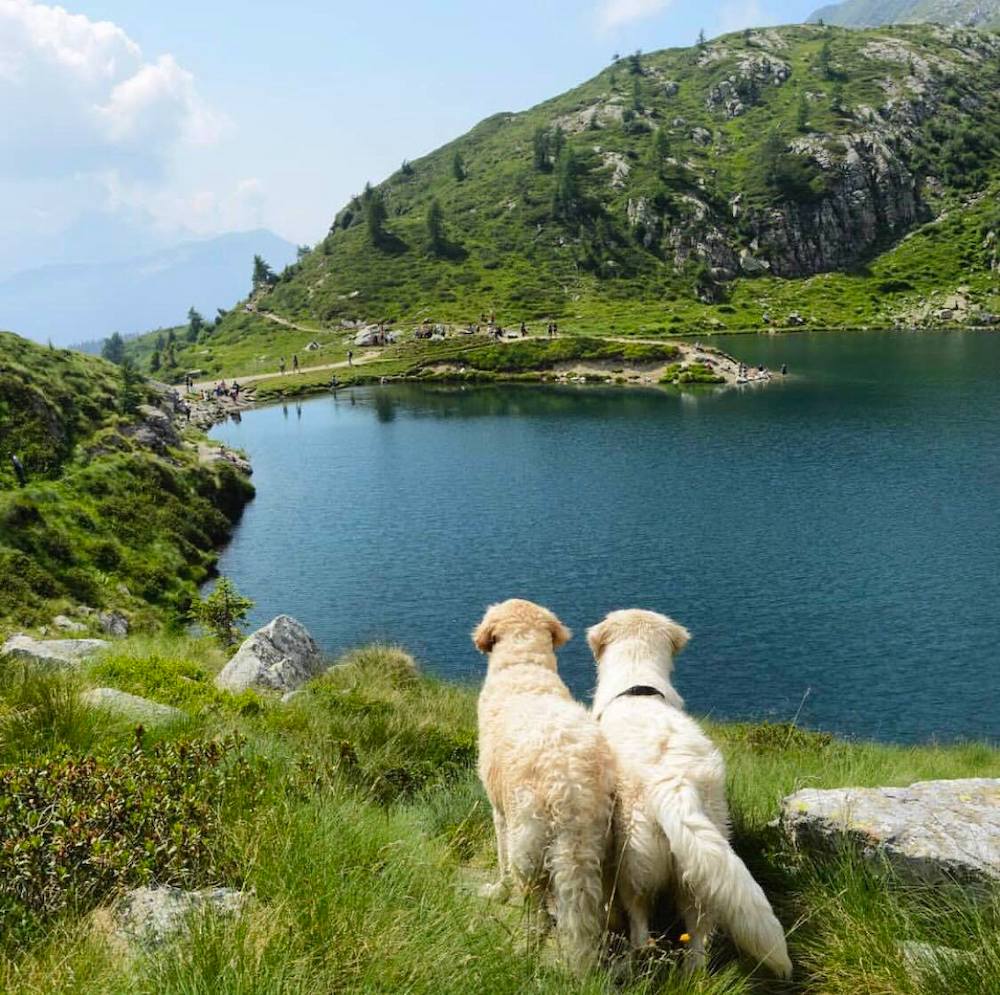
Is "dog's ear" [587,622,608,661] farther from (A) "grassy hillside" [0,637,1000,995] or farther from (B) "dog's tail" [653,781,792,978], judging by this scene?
(B) "dog's tail" [653,781,792,978]

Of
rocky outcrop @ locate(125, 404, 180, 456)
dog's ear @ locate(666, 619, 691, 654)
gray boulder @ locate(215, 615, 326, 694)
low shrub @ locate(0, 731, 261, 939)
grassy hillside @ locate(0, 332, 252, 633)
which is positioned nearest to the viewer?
low shrub @ locate(0, 731, 261, 939)

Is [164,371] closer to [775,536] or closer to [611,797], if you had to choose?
[775,536]

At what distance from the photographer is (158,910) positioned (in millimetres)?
5320

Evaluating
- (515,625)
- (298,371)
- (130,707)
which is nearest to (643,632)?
(515,625)

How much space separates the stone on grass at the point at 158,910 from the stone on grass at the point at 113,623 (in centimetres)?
3171

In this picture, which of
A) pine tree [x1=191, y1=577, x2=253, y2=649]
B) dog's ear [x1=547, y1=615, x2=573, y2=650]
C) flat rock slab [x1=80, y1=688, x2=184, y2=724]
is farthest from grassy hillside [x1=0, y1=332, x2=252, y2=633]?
dog's ear [x1=547, y1=615, x2=573, y2=650]

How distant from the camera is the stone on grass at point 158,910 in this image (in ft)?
16.0

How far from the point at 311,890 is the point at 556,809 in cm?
229

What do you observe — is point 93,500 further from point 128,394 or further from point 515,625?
point 515,625

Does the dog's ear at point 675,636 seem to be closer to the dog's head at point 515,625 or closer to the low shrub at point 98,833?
the dog's head at point 515,625

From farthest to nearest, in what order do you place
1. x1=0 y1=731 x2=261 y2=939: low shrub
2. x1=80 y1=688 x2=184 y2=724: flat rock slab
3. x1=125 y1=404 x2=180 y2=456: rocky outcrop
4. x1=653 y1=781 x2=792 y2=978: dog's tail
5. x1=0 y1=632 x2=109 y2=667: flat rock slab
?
x1=125 y1=404 x2=180 y2=456: rocky outcrop → x1=0 y1=632 x2=109 y2=667: flat rock slab → x1=80 y1=688 x2=184 y2=724: flat rock slab → x1=653 y1=781 x2=792 y2=978: dog's tail → x1=0 y1=731 x2=261 y2=939: low shrub

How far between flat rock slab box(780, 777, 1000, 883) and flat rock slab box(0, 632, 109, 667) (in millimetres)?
12611

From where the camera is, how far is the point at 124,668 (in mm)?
14211

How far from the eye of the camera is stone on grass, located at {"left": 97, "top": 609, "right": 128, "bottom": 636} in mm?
34188
